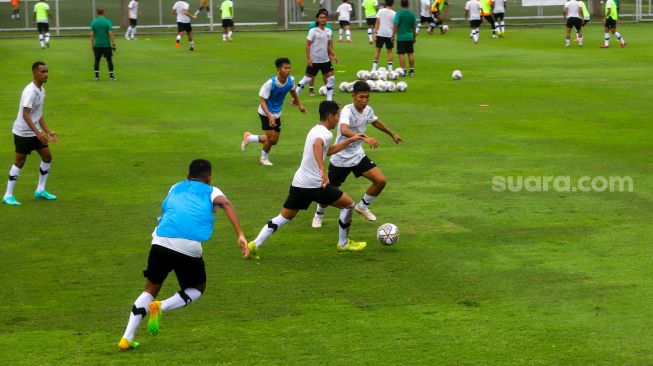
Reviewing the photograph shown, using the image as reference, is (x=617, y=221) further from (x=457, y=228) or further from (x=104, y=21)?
(x=104, y=21)

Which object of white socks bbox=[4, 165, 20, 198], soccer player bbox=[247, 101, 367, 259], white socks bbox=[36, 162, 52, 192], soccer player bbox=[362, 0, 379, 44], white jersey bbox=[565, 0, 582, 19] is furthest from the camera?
soccer player bbox=[362, 0, 379, 44]

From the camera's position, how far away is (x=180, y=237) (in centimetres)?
1008

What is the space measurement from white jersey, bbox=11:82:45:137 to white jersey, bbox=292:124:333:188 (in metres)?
5.21

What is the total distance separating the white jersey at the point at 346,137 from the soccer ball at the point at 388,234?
1129 millimetres

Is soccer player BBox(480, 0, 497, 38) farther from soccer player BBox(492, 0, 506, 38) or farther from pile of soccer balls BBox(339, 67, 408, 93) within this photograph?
pile of soccer balls BBox(339, 67, 408, 93)

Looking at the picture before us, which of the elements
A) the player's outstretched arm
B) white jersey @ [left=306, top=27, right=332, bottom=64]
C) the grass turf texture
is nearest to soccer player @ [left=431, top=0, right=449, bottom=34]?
the grass turf texture

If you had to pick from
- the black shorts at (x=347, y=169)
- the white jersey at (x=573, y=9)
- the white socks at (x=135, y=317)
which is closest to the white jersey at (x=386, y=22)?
the white jersey at (x=573, y=9)

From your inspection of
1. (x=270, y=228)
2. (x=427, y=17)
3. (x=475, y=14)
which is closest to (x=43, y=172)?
(x=270, y=228)

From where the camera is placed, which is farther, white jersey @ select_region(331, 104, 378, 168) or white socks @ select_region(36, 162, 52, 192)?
white socks @ select_region(36, 162, 52, 192)

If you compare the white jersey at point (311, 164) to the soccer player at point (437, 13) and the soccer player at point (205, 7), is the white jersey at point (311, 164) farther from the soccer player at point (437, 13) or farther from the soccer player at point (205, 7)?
the soccer player at point (205, 7)

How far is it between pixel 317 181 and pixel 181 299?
3276mm

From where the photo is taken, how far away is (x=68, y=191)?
1798 centimetres

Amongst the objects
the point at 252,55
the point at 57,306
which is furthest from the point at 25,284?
the point at 252,55

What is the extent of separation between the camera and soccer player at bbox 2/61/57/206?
1642 cm
